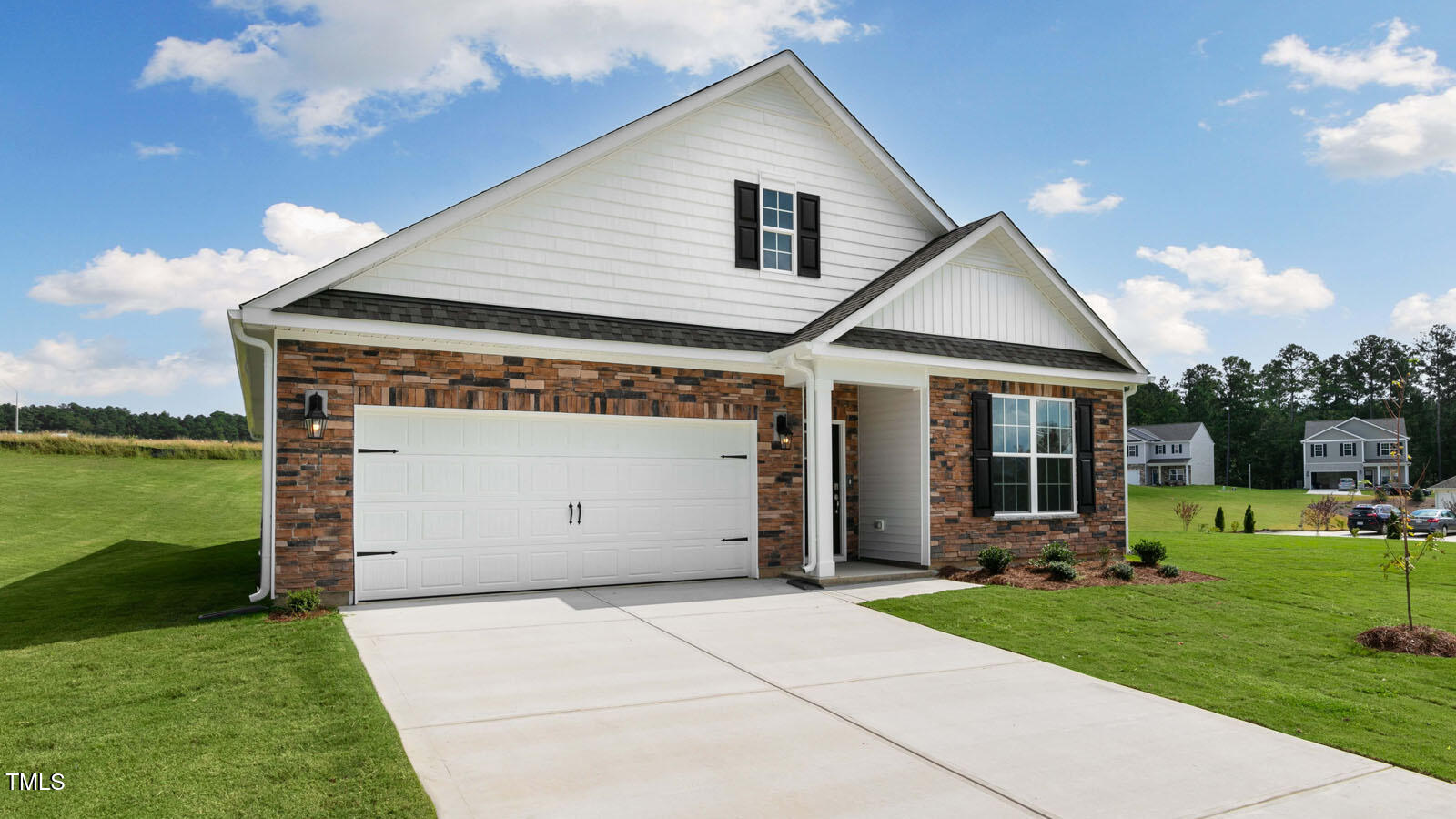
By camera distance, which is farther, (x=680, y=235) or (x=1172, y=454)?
(x=1172, y=454)

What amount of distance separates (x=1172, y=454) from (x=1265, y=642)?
2959 inches

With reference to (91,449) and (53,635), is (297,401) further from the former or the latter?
(91,449)

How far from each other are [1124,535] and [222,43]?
1590 cm

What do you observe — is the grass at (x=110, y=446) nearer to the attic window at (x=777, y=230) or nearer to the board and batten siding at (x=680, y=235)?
the board and batten siding at (x=680, y=235)

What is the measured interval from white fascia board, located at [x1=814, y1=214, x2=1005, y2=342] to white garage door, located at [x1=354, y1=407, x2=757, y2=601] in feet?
5.89

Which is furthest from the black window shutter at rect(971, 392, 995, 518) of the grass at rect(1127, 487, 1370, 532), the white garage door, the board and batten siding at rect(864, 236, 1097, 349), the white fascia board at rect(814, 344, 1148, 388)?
the grass at rect(1127, 487, 1370, 532)

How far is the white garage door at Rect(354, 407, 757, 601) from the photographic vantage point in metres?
9.45

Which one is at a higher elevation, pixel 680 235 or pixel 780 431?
pixel 680 235

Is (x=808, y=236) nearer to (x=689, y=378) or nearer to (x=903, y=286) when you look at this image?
(x=903, y=286)

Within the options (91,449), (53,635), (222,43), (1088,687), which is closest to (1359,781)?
(1088,687)

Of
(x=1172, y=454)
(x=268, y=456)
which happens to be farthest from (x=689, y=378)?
(x=1172, y=454)

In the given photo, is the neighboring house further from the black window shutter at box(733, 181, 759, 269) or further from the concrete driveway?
the concrete driveway

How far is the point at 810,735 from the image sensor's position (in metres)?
4.99

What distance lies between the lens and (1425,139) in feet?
83.8
